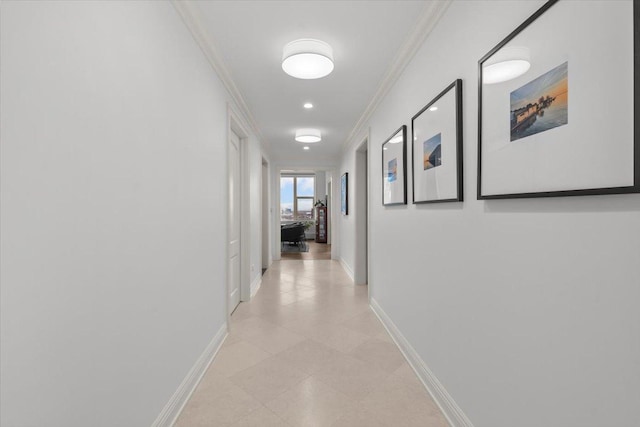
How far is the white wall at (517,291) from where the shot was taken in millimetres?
833

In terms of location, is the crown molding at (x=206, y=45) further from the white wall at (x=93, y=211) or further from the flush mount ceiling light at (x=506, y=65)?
the flush mount ceiling light at (x=506, y=65)

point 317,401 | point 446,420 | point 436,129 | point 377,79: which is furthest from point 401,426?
Answer: point 377,79

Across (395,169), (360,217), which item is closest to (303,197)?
(360,217)

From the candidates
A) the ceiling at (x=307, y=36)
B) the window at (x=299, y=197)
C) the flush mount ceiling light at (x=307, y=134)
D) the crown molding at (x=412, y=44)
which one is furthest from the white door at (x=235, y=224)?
the window at (x=299, y=197)

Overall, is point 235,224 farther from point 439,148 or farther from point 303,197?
point 303,197

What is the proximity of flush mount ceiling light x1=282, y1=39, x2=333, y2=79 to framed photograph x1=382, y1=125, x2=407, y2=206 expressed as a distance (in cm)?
83

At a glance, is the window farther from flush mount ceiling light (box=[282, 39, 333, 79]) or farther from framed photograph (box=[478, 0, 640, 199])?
framed photograph (box=[478, 0, 640, 199])

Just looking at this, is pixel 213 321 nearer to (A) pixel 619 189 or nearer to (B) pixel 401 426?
(B) pixel 401 426

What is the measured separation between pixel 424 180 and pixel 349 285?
3.11m

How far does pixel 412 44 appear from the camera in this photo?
7.33 ft

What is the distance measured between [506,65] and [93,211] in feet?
5.62

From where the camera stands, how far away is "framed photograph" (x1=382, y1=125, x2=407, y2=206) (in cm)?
252

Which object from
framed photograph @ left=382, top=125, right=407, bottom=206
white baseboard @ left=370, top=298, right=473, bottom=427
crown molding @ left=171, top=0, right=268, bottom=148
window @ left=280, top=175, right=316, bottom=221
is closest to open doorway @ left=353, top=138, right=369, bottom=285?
framed photograph @ left=382, top=125, right=407, bottom=206

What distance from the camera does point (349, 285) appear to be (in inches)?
192
